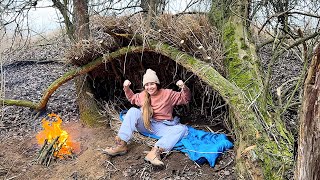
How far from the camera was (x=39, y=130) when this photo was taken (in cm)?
613

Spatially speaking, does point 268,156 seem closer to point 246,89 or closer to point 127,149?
point 246,89

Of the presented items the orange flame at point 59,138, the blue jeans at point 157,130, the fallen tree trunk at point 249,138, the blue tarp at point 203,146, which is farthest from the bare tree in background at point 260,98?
the orange flame at point 59,138

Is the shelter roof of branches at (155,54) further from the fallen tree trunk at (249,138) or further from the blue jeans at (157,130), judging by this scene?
the blue jeans at (157,130)

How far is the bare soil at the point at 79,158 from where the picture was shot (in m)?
4.44

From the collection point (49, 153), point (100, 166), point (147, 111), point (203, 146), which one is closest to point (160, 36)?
point (147, 111)

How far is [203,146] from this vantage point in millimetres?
4703

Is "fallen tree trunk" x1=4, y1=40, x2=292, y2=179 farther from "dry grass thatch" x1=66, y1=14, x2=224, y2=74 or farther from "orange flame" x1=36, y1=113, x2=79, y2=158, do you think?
"orange flame" x1=36, y1=113, x2=79, y2=158

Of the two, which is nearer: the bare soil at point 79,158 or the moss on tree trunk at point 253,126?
the moss on tree trunk at point 253,126

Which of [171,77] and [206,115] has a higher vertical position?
[171,77]

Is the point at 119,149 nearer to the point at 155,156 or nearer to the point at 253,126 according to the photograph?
the point at 155,156

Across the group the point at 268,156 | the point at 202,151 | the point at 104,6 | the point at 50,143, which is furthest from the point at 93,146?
the point at 104,6

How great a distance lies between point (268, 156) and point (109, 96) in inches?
150

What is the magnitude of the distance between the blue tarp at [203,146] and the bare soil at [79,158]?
0.27 feet

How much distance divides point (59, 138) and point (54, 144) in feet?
0.74
